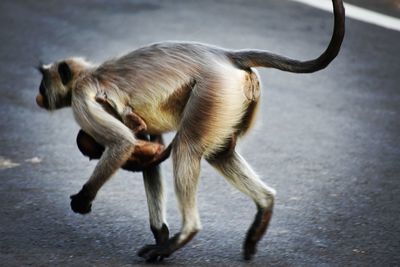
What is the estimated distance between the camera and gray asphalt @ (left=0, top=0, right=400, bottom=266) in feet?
17.3

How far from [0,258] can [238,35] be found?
17.8ft

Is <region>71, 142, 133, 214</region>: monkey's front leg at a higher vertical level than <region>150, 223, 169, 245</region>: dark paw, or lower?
higher

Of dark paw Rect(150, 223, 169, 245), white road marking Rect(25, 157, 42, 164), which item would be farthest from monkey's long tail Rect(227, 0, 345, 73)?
white road marking Rect(25, 157, 42, 164)

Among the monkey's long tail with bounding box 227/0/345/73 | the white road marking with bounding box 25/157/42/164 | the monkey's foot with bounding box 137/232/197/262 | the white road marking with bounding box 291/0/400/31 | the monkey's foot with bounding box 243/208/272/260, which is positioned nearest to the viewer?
the monkey's long tail with bounding box 227/0/345/73

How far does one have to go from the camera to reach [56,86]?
521 cm

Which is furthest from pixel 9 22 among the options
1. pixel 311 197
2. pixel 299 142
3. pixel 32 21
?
pixel 311 197

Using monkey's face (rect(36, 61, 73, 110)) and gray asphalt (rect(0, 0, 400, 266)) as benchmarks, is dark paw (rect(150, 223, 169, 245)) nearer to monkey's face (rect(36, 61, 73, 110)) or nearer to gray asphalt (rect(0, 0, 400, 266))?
gray asphalt (rect(0, 0, 400, 266))

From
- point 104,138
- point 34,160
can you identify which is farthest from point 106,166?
point 34,160

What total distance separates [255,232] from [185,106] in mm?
779

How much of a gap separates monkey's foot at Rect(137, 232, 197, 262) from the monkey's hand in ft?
1.24

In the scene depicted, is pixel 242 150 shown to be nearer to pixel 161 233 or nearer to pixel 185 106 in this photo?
pixel 161 233

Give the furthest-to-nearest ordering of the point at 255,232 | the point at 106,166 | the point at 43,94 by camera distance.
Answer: the point at 43,94, the point at 255,232, the point at 106,166

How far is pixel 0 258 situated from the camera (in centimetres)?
499

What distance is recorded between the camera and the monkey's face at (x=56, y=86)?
17.0 ft
